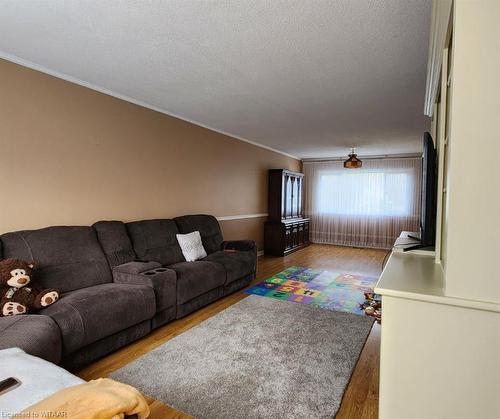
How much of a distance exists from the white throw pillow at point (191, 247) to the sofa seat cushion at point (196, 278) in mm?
230

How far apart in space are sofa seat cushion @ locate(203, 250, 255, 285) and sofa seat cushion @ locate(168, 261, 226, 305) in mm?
136

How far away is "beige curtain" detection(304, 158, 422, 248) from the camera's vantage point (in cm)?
709

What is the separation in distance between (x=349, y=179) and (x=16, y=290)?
7.17 metres

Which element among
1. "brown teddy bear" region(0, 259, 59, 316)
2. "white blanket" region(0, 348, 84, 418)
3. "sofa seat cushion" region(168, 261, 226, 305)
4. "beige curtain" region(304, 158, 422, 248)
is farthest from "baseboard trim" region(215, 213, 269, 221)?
"white blanket" region(0, 348, 84, 418)

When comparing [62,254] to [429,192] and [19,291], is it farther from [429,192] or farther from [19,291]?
[429,192]

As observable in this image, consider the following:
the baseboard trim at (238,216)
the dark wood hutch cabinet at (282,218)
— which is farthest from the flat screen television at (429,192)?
the dark wood hutch cabinet at (282,218)

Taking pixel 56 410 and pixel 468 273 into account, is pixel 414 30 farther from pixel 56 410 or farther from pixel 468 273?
pixel 56 410

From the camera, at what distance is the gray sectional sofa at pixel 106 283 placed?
193cm

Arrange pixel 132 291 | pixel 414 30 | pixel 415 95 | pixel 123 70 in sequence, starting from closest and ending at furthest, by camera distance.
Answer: pixel 414 30 → pixel 132 291 → pixel 123 70 → pixel 415 95

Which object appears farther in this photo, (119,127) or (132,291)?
(119,127)

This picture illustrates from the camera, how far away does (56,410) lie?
0.92 meters

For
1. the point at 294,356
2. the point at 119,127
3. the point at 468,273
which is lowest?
the point at 294,356

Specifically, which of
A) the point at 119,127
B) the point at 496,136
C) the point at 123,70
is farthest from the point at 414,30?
the point at 119,127

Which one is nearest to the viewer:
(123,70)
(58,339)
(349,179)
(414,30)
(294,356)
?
(58,339)
